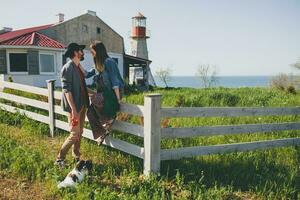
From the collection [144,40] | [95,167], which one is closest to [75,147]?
[95,167]

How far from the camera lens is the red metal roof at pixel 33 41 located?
2375cm

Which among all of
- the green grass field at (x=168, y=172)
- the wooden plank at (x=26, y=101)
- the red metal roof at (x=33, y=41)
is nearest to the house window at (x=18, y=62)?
the red metal roof at (x=33, y=41)

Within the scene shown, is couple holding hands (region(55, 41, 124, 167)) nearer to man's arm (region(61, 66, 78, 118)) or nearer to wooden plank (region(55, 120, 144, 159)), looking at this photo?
man's arm (region(61, 66, 78, 118))

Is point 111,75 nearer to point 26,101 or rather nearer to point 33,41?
point 26,101

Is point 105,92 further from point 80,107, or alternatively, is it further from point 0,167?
point 0,167

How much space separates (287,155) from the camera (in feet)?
21.5

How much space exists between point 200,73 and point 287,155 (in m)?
69.7

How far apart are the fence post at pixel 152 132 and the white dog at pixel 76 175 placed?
0.93m

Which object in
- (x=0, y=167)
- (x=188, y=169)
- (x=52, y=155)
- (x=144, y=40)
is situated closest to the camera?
(x=188, y=169)

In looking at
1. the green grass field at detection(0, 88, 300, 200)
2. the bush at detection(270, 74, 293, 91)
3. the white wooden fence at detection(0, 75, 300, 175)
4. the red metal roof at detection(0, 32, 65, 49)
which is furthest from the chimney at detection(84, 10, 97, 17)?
the white wooden fence at detection(0, 75, 300, 175)

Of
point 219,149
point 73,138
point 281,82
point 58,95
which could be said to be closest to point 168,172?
point 219,149

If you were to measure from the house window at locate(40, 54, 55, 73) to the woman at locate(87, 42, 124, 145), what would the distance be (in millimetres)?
20050

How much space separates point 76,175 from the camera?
17.2 feet

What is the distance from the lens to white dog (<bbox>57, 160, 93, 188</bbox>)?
5105 mm
